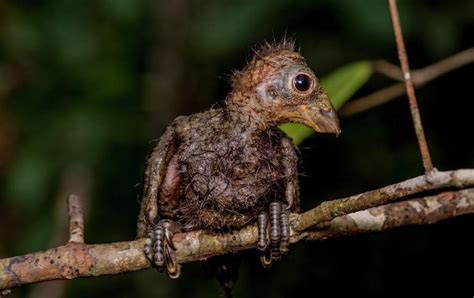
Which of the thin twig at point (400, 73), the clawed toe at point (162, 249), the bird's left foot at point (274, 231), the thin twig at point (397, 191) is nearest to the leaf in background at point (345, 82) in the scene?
the thin twig at point (400, 73)

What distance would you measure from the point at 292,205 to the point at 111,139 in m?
3.41

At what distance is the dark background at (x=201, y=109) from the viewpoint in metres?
5.60

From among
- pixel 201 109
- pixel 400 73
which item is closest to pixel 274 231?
pixel 400 73

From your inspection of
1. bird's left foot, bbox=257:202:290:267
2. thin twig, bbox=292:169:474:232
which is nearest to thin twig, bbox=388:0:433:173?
thin twig, bbox=292:169:474:232

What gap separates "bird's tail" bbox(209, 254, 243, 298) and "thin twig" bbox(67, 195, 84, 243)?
405mm

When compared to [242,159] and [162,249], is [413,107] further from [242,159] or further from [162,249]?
[162,249]

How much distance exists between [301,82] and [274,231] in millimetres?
424

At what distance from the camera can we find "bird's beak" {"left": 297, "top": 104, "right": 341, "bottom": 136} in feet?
8.27

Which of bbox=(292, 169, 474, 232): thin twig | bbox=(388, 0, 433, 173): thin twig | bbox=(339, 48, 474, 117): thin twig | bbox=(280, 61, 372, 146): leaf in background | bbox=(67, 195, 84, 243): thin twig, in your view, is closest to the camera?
bbox=(292, 169, 474, 232): thin twig

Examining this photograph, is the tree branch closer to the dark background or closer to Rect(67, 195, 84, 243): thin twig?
Rect(67, 195, 84, 243): thin twig

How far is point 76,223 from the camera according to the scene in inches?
107

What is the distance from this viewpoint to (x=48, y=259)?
2646 mm

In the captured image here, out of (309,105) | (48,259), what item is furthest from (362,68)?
(48,259)

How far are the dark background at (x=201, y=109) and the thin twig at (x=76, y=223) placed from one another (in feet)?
8.86
